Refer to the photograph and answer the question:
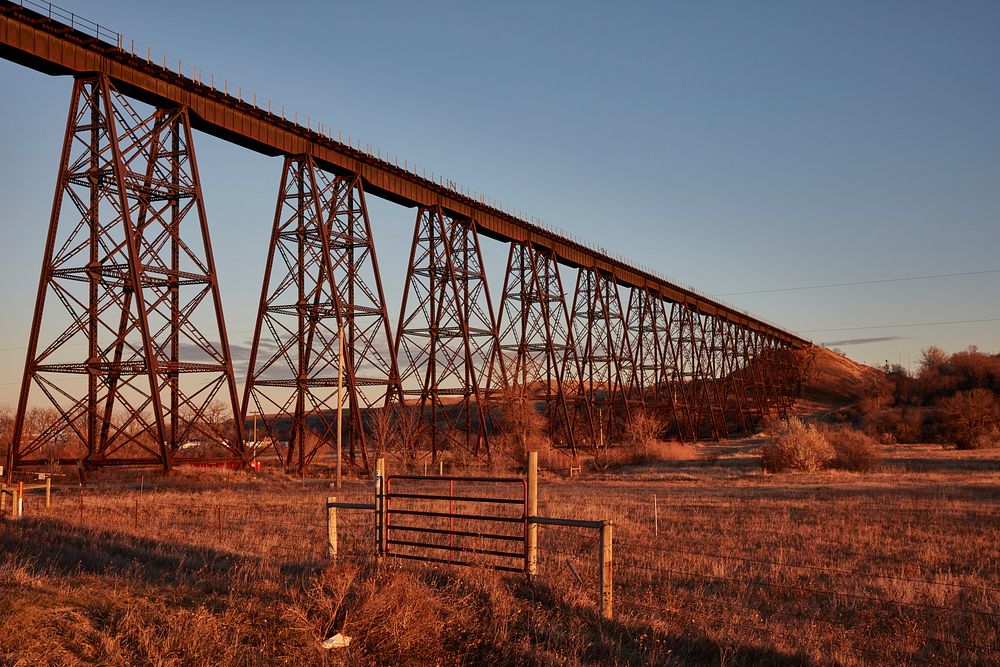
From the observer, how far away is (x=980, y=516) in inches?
656

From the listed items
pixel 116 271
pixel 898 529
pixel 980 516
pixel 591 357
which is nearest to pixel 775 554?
pixel 898 529

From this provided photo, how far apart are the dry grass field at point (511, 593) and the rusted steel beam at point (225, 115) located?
10.3 m

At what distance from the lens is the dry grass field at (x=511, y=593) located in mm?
6590

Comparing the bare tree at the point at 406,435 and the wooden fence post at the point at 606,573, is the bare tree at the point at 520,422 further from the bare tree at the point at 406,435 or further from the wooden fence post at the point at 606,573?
the wooden fence post at the point at 606,573

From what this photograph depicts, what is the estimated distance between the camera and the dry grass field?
659 centimetres

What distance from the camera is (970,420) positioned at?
1967 inches

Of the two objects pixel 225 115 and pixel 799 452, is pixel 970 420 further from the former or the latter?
pixel 225 115

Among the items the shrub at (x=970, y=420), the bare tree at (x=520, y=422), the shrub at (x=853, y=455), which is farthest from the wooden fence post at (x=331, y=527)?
the shrub at (x=970, y=420)

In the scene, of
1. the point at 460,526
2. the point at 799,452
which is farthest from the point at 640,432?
the point at 460,526

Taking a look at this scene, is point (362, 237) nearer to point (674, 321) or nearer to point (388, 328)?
point (388, 328)

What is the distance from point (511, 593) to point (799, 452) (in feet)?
91.2

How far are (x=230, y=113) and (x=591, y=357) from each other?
21.8 meters

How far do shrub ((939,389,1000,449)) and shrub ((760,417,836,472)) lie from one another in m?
19.2

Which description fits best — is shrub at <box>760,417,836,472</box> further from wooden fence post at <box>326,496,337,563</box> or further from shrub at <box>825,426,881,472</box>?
wooden fence post at <box>326,496,337,563</box>
